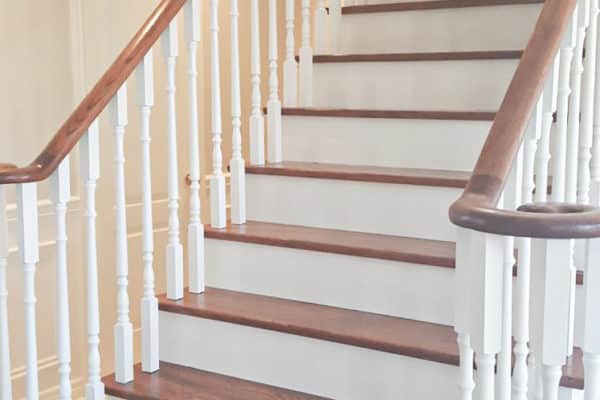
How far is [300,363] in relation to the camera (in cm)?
238

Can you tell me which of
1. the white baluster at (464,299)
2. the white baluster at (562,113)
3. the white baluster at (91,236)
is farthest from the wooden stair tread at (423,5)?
the white baluster at (464,299)

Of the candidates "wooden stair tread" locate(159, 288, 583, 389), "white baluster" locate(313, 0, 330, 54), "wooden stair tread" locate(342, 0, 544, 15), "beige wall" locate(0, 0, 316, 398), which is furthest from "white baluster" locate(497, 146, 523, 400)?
"beige wall" locate(0, 0, 316, 398)

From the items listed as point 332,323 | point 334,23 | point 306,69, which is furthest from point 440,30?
point 332,323

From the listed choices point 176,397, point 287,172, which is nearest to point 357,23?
point 287,172

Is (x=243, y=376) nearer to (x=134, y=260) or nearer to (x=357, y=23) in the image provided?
(x=134, y=260)

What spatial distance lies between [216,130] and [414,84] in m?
0.86

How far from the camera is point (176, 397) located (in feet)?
7.61

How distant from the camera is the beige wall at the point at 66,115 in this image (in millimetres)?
3162

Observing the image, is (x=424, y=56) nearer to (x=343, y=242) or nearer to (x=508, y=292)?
(x=343, y=242)

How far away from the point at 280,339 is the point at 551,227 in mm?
1309

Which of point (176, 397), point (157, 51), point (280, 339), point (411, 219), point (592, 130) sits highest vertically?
point (157, 51)

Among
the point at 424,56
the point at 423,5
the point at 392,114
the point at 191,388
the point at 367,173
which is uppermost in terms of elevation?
the point at 423,5

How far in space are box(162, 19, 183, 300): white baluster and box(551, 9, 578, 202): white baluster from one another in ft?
3.99

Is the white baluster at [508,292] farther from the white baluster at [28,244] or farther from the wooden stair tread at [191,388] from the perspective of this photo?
the white baluster at [28,244]
